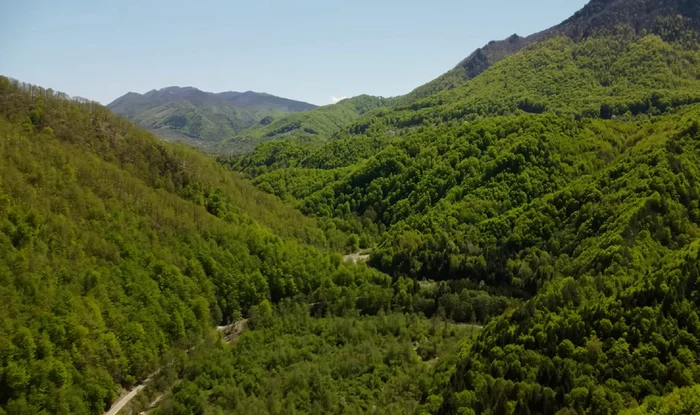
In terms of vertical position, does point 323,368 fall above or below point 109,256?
below

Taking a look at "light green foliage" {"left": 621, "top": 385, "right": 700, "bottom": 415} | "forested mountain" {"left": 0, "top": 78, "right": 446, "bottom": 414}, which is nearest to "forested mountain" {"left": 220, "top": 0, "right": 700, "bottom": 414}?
"light green foliage" {"left": 621, "top": 385, "right": 700, "bottom": 415}

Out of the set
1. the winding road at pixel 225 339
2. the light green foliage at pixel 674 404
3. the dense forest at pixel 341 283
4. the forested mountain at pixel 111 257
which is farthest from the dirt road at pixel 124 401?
the light green foliage at pixel 674 404

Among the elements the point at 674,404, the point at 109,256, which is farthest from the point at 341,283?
the point at 674,404

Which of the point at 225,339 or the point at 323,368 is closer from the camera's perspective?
the point at 323,368

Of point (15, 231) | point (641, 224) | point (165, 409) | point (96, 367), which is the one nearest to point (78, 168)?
point (15, 231)

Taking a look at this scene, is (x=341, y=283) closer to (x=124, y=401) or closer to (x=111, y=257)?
(x=111, y=257)
